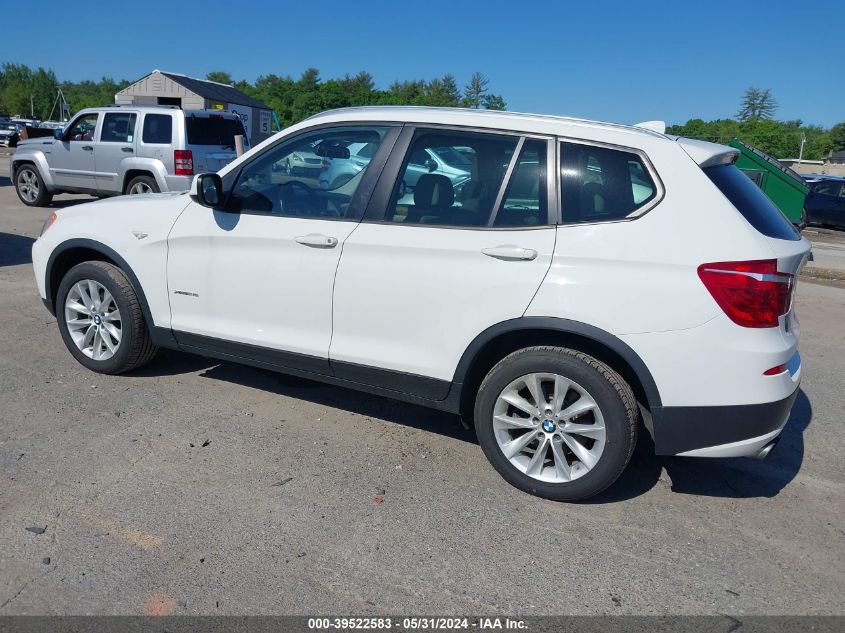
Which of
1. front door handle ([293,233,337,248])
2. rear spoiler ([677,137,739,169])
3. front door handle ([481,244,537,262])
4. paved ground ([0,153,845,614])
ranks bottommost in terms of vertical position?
paved ground ([0,153,845,614])

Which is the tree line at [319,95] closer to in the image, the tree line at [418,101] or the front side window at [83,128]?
the tree line at [418,101]

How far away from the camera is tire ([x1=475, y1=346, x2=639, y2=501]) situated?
3.39 m

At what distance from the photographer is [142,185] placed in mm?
12062

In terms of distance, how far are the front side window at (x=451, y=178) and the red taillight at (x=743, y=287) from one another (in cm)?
112

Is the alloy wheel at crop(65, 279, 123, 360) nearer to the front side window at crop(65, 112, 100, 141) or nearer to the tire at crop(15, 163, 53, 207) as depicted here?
the front side window at crop(65, 112, 100, 141)

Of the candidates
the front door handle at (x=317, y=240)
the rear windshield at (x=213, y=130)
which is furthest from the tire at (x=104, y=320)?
the rear windshield at (x=213, y=130)

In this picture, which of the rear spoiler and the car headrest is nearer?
the rear spoiler

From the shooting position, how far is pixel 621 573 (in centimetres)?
303

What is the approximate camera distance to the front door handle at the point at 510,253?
3441 mm

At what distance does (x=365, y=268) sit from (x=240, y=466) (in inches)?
49.1

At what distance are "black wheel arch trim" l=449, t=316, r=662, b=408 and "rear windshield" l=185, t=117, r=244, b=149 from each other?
959 centimetres

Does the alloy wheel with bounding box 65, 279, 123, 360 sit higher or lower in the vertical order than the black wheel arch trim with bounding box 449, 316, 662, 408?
lower

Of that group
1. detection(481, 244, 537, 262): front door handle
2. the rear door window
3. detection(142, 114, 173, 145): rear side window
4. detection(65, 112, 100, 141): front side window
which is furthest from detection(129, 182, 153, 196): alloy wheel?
detection(481, 244, 537, 262): front door handle

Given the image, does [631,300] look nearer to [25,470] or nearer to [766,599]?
[766,599]
